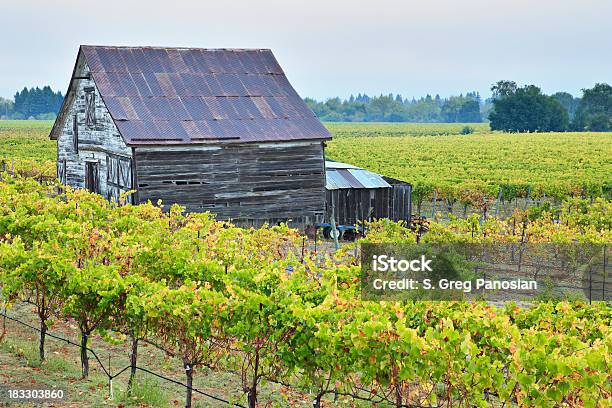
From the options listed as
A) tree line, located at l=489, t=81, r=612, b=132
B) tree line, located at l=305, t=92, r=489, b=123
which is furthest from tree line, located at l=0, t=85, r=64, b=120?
tree line, located at l=489, t=81, r=612, b=132

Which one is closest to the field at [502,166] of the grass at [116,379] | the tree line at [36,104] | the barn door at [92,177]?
the barn door at [92,177]

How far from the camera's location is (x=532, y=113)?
108 metres

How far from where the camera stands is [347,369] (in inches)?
319

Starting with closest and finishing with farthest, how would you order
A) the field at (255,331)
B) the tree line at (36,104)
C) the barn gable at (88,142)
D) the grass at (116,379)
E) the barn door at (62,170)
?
the field at (255,331), the grass at (116,379), the barn gable at (88,142), the barn door at (62,170), the tree line at (36,104)

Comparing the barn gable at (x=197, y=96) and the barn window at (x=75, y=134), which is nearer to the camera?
the barn gable at (x=197, y=96)

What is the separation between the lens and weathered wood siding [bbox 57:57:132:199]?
79.8 ft

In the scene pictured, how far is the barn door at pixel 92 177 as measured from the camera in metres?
26.2

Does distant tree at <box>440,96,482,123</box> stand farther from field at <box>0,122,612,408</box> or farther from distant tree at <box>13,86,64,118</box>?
field at <box>0,122,612,408</box>

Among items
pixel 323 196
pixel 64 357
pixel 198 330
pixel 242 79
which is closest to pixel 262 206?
pixel 323 196

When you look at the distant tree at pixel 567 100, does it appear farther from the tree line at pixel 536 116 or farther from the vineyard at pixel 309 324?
the vineyard at pixel 309 324

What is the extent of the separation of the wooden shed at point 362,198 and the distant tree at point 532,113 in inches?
3315

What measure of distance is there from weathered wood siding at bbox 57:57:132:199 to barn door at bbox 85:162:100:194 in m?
0.17

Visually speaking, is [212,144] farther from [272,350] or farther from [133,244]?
[272,350]

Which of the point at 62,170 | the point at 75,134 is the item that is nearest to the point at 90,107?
the point at 75,134
